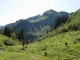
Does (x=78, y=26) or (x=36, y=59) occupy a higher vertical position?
(x=78, y=26)

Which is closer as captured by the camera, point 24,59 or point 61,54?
point 24,59

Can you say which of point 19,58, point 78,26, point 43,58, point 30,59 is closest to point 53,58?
point 43,58

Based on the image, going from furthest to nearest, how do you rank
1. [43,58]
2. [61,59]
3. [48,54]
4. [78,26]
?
[78,26] → [48,54] → [43,58] → [61,59]

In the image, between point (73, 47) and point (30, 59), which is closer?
point (30, 59)

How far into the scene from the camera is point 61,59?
37.2 m

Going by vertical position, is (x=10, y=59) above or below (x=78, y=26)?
below

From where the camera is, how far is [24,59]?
38438mm

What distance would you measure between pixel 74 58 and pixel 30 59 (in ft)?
31.7

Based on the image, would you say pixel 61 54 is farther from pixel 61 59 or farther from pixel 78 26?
pixel 78 26

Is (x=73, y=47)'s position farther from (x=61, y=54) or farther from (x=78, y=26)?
(x=78, y=26)

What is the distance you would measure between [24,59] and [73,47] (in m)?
14.6

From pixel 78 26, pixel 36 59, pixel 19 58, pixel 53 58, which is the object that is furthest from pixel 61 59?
pixel 78 26

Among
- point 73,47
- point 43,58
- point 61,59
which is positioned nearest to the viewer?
point 61,59

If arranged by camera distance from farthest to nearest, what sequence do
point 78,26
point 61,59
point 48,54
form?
point 78,26
point 48,54
point 61,59
